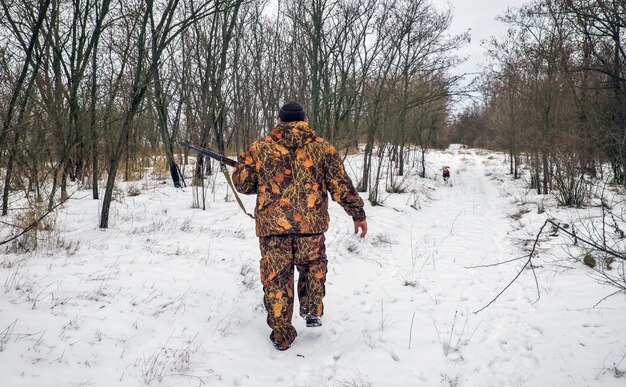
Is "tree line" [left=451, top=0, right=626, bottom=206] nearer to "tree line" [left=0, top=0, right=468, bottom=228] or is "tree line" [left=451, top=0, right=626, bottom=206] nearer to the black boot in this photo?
"tree line" [left=0, top=0, right=468, bottom=228]

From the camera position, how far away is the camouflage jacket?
9.61 ft

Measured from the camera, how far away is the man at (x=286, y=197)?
2934 millimetres

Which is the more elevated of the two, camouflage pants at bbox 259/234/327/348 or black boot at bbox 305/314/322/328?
camouflage pants at bbox 259/234/327/348

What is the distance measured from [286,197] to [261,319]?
140 centimetres

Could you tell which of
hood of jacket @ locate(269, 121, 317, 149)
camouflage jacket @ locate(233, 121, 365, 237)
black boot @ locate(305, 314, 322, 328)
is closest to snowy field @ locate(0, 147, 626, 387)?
black boot @ locate(305, 314, 322, 328)

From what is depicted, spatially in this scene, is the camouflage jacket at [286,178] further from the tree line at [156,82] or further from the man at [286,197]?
the tree line at [156,82]

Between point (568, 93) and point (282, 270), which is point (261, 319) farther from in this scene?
point (568, 93)

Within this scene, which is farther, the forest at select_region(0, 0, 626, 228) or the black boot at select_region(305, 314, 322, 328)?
the forest at select_region(0, 0, 626, 228)

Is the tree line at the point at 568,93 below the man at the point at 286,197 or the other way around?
the other way around

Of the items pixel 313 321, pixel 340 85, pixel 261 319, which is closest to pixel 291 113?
pixel 313 321

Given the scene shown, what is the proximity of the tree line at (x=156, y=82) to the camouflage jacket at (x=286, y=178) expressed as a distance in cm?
305

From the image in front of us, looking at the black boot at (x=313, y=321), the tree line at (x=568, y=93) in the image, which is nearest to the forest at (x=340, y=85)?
the tree line at (x=568, y=93)

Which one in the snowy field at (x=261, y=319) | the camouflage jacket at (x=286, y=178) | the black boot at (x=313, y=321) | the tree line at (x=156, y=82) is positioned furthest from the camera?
the tree line at (x=156, y=82)

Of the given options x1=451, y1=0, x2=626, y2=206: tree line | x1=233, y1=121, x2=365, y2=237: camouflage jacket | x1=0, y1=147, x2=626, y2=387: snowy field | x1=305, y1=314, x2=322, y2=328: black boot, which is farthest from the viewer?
x1=451, y1=0, x2=626, y2=206: tree line
